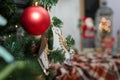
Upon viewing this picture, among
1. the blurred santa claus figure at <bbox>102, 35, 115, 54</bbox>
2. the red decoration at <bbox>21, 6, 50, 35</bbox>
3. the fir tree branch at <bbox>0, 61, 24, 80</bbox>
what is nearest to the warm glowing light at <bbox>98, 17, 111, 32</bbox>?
the blurred santa claus figure at <bbox>102, 35, 115, 54</bbox>

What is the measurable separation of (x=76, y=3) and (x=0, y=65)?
3267mm

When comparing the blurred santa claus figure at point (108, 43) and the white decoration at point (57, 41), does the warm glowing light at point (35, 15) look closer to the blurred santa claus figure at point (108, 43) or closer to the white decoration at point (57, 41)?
the white decoration at point (57, 41)

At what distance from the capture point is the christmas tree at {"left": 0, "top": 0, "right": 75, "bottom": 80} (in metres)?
0.60

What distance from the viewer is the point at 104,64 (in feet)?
7.00

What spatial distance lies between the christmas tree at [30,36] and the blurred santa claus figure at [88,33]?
2.58 m

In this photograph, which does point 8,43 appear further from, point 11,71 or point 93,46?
point 93,46

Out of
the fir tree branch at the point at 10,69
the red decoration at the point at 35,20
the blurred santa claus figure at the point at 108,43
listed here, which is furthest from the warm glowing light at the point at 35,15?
the blurred santa claus figure at the point at 108,43

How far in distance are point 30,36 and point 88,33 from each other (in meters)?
2.82

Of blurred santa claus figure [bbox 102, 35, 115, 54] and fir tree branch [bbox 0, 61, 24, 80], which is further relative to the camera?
blurred santa claus figure [bbox 102, 35, 115, 54]

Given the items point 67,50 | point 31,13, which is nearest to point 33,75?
point 31,13

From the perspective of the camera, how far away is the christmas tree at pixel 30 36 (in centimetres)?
60

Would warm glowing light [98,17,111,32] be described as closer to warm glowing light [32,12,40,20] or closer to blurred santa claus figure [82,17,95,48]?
blurred santa claus figure [82,17,95,48]

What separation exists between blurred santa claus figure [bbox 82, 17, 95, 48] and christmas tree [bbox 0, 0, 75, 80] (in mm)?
2585

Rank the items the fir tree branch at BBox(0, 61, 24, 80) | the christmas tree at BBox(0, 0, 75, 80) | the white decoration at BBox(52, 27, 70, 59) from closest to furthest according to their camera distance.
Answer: the fir tree branch at BBox(0, 61, 24, 80) → the christmas tree at BBox(0, 0, 75, 80) → the white decoration at BBox(52, 27, 70, 59)
